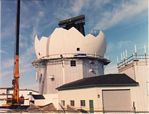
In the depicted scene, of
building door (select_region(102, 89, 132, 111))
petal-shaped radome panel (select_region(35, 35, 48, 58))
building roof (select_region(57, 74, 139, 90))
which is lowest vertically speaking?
building door (select_region(102, 89, 132, 111))

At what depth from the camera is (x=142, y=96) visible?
2520 cm

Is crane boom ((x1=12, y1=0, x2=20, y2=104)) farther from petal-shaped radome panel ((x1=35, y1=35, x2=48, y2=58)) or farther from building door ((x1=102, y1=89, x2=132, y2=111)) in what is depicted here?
building door ((x1=102, y1=89, x2=132, y2=111))

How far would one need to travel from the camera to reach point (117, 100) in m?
25.6

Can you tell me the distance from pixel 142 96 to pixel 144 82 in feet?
4.61

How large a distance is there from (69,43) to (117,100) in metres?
13.9

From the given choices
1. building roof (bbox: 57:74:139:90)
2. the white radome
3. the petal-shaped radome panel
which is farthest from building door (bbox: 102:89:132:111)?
the petal-shaped radome panel

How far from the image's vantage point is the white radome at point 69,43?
36.9 meters

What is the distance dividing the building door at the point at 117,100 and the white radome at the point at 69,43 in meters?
12.4

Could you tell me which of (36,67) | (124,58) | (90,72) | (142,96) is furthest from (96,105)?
(36,67)

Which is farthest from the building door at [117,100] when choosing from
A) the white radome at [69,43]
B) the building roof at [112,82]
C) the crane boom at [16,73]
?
the white radome at [69,43]

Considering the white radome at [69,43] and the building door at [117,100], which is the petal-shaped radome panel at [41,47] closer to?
the white radome at [69,43]

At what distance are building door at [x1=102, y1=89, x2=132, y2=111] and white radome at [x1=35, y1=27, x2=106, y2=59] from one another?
12353 mm

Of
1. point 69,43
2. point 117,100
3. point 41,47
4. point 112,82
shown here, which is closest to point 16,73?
point 41,47

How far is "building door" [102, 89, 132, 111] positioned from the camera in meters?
25.5
